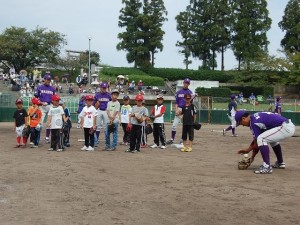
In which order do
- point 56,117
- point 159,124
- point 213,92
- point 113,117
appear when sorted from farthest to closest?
point 213,92, point 159,124, point 113,117, point 56,117

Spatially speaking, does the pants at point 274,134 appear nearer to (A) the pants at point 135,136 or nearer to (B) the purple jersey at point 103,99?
(A) the pants at point 135,136

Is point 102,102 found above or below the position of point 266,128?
above

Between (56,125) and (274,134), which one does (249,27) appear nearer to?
(56,125)

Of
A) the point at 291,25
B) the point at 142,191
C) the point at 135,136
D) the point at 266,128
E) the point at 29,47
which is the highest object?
the point at 291,25

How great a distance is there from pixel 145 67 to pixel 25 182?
54.1 metres

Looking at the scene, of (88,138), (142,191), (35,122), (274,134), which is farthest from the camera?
(35,122)

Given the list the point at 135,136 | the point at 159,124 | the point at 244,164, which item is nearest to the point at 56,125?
the point at 135,136

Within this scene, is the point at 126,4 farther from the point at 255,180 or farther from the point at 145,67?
the point at 255,180

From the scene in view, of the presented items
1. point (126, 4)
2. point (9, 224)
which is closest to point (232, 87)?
point (126, 4)

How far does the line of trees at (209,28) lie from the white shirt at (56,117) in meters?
48.6

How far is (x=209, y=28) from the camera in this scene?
6275 cm

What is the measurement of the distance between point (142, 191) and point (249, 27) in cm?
5825

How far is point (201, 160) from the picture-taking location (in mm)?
11422

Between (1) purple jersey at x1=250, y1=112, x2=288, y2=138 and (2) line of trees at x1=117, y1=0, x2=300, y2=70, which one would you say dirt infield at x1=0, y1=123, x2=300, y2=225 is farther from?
(2) line of trees at x1=117, y1=0, x2=300, y2=70
